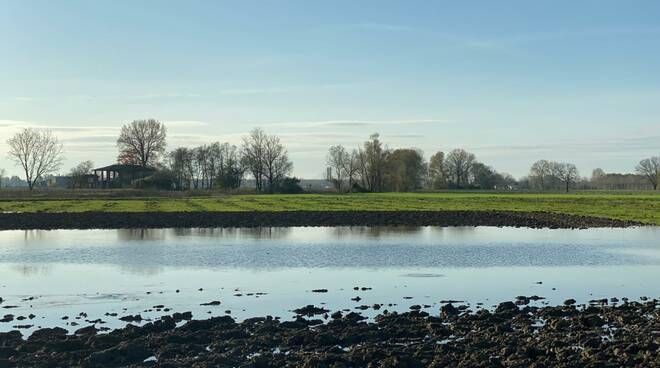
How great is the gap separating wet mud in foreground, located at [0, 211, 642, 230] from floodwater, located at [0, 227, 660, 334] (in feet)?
27.9

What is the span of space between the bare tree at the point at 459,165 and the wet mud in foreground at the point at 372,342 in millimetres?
164185

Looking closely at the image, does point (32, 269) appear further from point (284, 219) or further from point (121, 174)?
point (121, 174)

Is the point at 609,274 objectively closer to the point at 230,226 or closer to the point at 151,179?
the point at 230,226

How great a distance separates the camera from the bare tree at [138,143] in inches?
5271

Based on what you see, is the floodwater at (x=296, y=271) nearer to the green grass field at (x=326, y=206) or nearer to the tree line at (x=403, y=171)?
the green grass field at (x=326, y=206)

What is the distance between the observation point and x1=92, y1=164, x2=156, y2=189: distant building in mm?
125562

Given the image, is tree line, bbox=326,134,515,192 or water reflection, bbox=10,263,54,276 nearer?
water reflection, bbox=10,263,54,276

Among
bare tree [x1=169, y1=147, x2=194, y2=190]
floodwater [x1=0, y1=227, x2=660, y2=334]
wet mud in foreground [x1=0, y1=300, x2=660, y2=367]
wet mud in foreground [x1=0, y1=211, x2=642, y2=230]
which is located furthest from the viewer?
bare tree [x1=169, y1=147, x2=194, y2=190]

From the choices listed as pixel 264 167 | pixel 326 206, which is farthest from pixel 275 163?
pixel 326 206

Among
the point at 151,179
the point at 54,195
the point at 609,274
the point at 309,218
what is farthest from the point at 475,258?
the point at 151,179

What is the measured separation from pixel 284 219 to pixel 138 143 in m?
82.5

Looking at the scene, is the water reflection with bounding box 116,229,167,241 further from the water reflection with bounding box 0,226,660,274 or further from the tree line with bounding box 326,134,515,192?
the tree line with bounding box 326,134,515,192

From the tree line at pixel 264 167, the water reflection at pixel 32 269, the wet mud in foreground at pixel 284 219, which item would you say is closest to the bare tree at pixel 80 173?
the tree line at pixel 264 167

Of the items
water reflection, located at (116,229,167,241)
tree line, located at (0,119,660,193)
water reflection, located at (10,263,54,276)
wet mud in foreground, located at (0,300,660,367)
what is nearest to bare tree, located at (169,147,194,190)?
tree line, located at (0,119,660,193)
